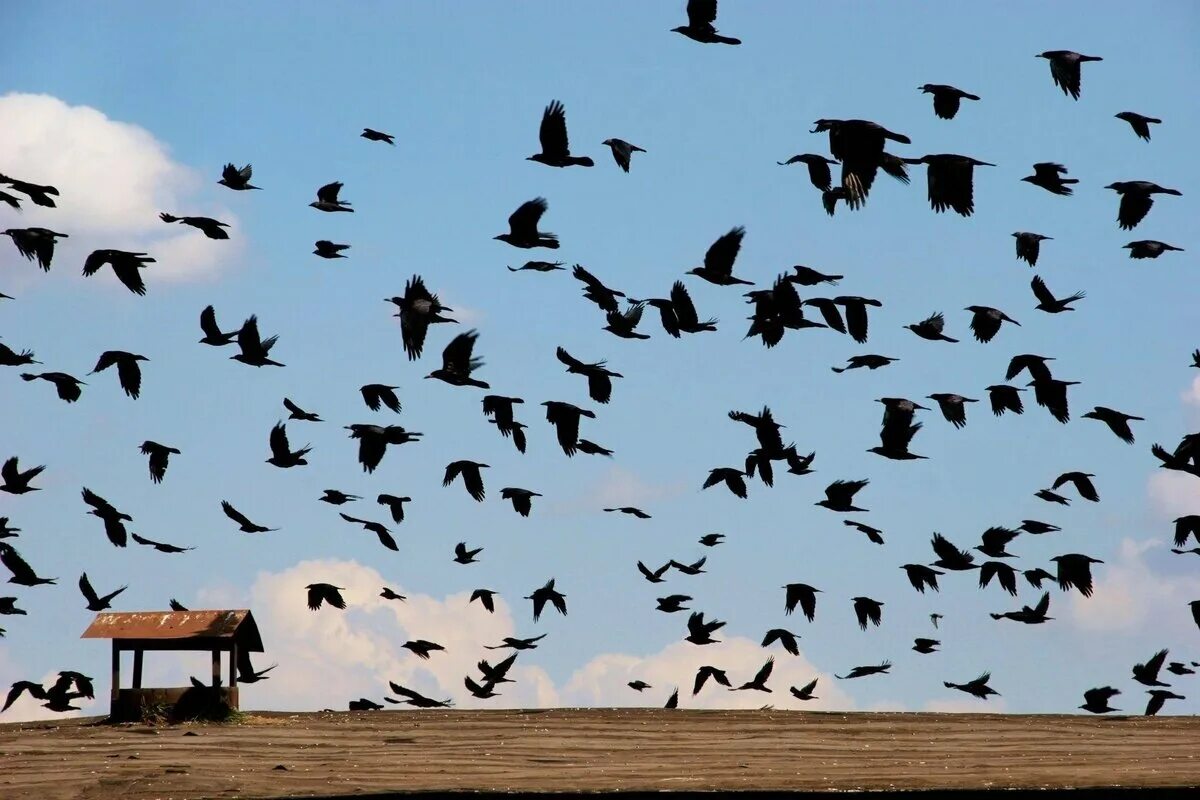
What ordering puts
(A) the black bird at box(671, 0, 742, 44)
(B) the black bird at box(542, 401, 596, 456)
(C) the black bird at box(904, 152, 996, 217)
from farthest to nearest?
1. (B) the black bird at box(542, 401, 596, 456)
2. (A) the black bird at box(671, 0, 742, 44)
3. (C) the black bird at box(904, 152, 996, 217)

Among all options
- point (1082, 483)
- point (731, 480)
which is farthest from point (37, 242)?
→ point (1082, 483)

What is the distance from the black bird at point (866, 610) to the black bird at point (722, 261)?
458 cm

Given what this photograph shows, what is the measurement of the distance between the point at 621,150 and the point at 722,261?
1793 millimetres

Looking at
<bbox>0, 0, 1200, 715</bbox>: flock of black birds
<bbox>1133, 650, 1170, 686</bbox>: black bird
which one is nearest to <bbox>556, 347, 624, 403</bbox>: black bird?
<bbox>0, 0, 1200, 715</bbox>: flock of black birds

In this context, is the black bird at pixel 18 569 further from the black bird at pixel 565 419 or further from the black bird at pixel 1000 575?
the black bird at pixel 1000 575

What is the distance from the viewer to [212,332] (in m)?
18.0

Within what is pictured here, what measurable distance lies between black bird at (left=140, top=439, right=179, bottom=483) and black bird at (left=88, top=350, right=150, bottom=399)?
1541 millimetres

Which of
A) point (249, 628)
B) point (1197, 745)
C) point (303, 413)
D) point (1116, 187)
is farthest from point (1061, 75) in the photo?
point (249, 628)

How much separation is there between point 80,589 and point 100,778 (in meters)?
5.65

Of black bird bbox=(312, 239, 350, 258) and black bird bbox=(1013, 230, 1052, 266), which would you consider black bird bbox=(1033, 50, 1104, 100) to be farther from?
black bird bbox=(312, 239, 350, 258)

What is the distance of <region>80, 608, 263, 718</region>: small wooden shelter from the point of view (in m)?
16.8

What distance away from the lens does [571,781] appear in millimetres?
12508

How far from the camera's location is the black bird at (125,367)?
59.0 feet

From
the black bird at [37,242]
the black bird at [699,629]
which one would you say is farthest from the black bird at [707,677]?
the black bird at [37,242]
